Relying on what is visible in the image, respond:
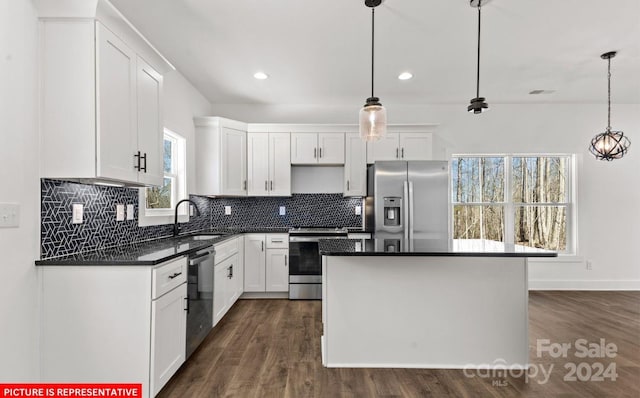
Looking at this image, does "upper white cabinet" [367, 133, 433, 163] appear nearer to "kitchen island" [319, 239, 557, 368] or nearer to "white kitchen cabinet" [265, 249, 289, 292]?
"white kitchen cabinet" [265, 249, 289, 292]

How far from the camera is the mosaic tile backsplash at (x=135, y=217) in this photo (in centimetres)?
200

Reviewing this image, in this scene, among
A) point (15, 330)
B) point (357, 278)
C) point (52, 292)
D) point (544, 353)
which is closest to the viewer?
point (15, 330)

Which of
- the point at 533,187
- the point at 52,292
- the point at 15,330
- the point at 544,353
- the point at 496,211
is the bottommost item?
the point at 544,353

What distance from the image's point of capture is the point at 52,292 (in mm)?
1854

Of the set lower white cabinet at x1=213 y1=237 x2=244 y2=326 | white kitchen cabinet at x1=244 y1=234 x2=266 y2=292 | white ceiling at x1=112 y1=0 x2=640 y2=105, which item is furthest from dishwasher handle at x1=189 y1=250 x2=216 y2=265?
white ceiling at x1=112 y1=0 x2=640 y2=105

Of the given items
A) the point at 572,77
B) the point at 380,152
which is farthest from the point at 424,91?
the point at 572,77

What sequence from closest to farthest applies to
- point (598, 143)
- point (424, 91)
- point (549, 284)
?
point (598, 143) → point (424, 91) → point (549, 284)

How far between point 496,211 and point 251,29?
4.20m

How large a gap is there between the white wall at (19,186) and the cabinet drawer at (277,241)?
2.61 metres

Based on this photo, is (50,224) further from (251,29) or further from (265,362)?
(251,29)

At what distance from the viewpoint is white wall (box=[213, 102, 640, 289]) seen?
473 cm

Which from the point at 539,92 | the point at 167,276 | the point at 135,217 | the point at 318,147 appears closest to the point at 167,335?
the point at 167,276

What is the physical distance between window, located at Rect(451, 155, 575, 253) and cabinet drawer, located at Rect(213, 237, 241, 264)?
3.18 metres

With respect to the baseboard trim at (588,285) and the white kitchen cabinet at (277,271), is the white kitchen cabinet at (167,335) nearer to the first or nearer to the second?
the white kitchen cabinet at (277,271)
